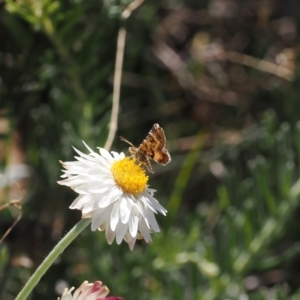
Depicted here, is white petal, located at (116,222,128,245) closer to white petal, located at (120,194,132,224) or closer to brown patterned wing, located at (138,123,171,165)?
white petal, located at (120,194,132,224)

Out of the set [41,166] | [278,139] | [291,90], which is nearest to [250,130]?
[291,90]

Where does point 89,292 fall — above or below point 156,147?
below

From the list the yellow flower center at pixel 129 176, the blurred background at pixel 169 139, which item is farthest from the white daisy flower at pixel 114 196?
the blurred background at pixel 169 139

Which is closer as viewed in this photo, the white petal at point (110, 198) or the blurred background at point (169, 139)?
the white petal at point (110, 198)

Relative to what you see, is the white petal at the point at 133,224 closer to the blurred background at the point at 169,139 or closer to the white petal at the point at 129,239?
the white petal at the point at 129,239

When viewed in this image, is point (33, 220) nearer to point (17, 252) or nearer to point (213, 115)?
point (17, 252)

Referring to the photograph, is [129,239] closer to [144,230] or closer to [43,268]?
[144,230]

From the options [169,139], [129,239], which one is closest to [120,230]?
[129,239]

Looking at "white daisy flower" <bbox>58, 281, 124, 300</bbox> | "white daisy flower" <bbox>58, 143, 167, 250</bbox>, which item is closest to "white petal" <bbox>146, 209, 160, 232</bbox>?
"white daisy flower" <bbox>58, 143, 167, 250</bbox>
